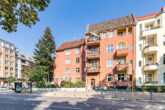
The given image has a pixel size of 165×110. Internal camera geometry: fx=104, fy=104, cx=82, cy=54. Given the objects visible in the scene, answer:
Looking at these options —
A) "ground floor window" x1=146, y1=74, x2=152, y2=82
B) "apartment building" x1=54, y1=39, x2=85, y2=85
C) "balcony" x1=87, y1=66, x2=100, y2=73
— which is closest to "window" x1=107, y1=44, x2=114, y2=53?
"balcony" x1=87, y1=66, x2=100, y2=73

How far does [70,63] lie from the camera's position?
1284 inches

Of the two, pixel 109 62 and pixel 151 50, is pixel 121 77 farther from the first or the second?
pixel 151 50

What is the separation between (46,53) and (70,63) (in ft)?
29.0

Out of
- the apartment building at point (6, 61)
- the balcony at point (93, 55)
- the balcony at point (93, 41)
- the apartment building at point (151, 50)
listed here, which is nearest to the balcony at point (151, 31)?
the apartment building at point (151, 50)

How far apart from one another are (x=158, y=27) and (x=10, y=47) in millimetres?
66374

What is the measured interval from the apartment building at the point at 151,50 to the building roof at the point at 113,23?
212 centimetres

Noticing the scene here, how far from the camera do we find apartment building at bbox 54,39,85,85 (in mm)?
30750

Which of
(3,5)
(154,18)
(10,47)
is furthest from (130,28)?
(10,47)

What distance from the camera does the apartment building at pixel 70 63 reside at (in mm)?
30750

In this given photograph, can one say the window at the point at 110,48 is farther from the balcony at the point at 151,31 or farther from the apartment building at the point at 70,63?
the apartment building at the point at 70,63

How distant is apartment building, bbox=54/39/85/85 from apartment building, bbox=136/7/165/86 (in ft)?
47.5

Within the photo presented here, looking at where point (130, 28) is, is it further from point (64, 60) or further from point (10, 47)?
point (10, 47)

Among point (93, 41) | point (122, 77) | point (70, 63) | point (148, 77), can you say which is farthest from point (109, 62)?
point (70, 63)

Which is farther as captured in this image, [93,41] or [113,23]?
[93,41]
